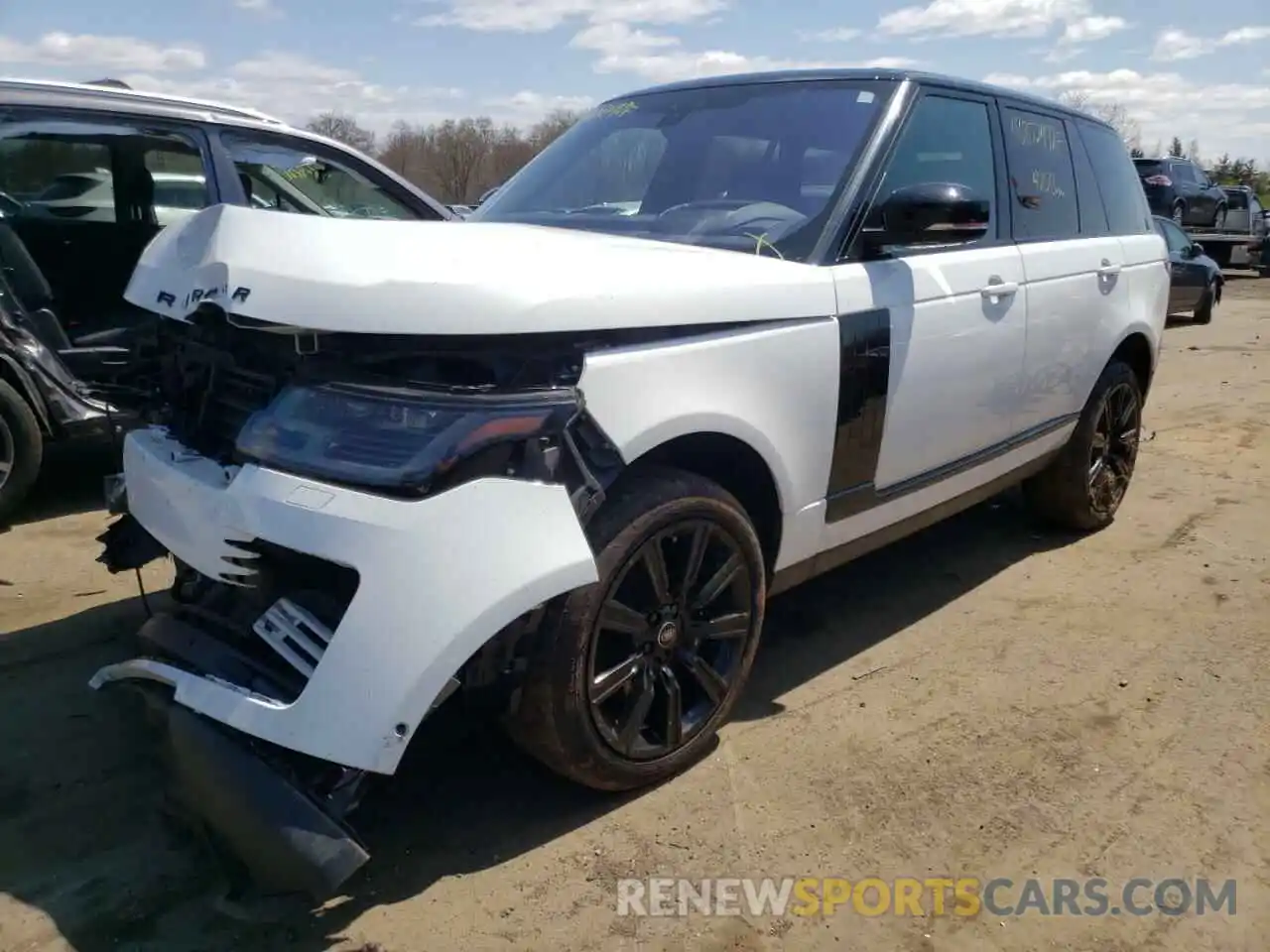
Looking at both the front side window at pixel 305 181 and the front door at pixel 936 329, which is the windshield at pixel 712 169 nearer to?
the front door at pixel 936 329

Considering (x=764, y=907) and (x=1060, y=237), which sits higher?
(x=1060, y=237)

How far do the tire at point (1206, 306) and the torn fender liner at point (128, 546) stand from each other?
605 inches

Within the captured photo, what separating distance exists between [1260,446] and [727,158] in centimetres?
555

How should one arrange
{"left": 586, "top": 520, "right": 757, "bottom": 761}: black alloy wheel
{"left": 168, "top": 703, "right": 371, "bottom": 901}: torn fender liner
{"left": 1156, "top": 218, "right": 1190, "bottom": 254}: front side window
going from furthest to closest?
{"left": 1156, "top": 218, "right": 1190, "bottom": 254}: front side window → {"left": 586, "top": 520, "right": 757, "bottom": 761}: black alloy wheel → {"left": 168, "top": 703, "right": 371, "bottom": 901}: torn fender liner

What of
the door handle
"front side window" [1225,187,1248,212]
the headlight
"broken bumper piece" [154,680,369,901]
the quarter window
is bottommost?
"broken bumper piece" [154,680,369,901]

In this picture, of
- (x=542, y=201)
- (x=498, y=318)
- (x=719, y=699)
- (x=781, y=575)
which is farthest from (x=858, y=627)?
(x=498, y=318)

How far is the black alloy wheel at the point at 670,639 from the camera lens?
8.53 feet

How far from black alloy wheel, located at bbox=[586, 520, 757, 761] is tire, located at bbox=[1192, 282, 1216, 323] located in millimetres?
14502

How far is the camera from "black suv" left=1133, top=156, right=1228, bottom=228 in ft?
66.3

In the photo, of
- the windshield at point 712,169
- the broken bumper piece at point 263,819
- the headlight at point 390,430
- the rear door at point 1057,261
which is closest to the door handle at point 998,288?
the rear door at point 1057,261

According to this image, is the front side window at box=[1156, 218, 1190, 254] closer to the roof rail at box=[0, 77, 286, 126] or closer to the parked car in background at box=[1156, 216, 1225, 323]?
the parked car in background at box=[1156, 216, 1225, 323]

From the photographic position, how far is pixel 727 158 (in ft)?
11.5

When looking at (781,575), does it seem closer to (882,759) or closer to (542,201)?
(882,759)

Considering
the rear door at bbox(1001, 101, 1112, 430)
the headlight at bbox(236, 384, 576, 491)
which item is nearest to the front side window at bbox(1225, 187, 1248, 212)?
the rear door at bbox(1001, 101, 1112, 430)
